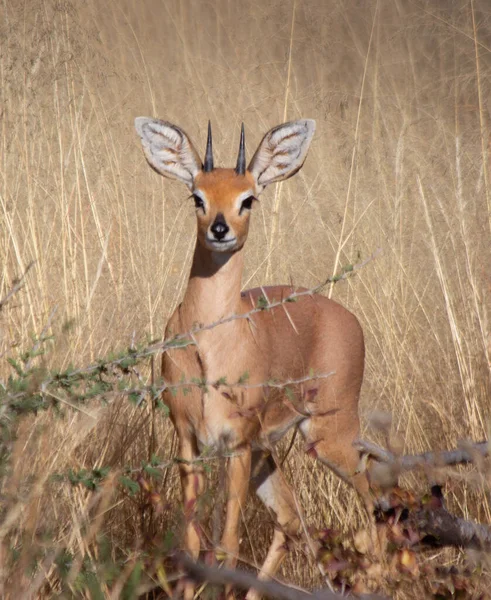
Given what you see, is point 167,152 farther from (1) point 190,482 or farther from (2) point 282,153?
(1) point 190,482

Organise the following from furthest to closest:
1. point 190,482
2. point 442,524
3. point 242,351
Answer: point 242,351 < point 190,482 < point 442,524

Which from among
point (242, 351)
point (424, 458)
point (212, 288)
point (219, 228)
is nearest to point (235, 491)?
point (242, 351)

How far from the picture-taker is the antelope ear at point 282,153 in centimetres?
458

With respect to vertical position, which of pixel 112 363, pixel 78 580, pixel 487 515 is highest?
pixel 112 363

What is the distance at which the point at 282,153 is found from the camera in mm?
4637

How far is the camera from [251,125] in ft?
28.6

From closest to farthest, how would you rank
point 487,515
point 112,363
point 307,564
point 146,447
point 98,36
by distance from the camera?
point 112,363
point 487,515
point 307,564
point 146,447
point 98,36

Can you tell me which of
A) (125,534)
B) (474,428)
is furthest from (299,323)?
(125,534)

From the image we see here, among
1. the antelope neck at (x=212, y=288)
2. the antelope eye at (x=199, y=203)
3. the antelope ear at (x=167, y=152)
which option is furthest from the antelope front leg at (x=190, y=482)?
the antelope ear at (x=167, y=152)

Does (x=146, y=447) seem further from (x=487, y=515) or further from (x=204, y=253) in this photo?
(x=487, y=515)

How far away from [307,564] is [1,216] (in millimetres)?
2118

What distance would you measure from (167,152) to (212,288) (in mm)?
671

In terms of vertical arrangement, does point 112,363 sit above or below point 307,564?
above

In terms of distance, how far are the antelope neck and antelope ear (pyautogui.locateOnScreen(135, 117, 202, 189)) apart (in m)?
0.39
